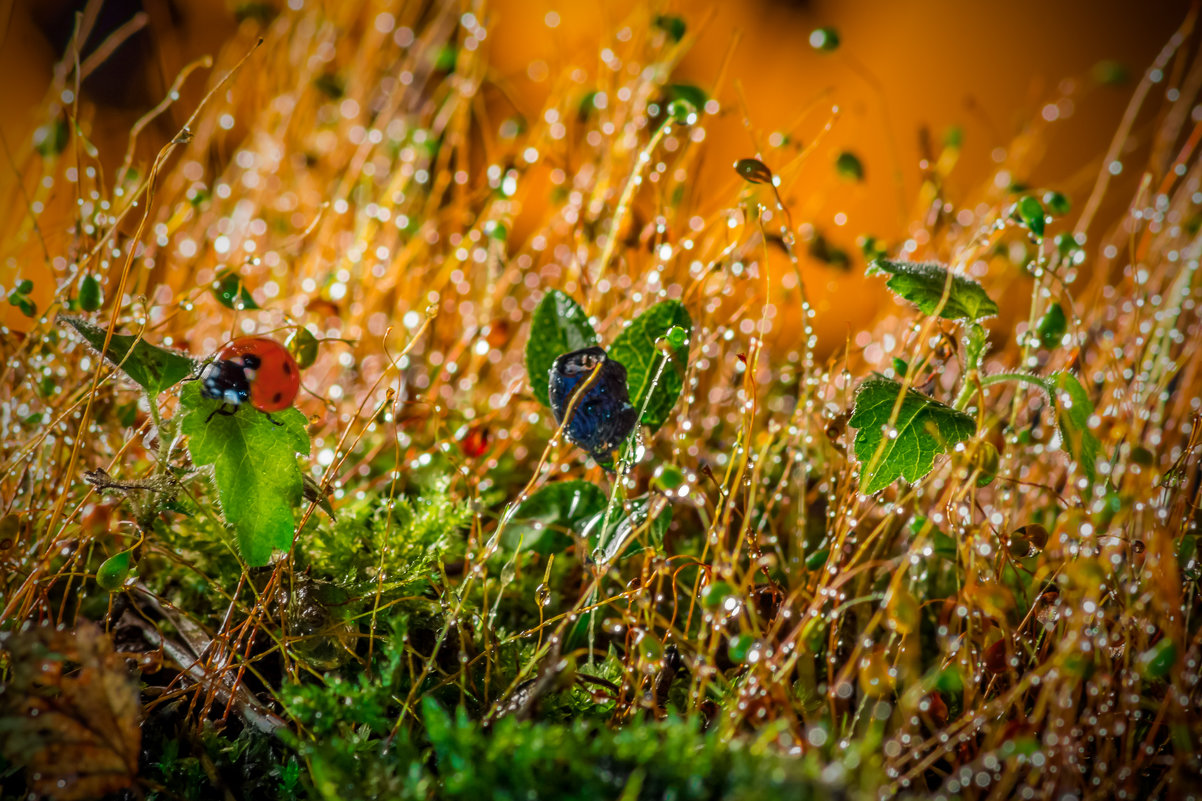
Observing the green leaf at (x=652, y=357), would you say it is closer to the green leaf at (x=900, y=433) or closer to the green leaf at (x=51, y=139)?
the green leaf at (x=900, y=433)

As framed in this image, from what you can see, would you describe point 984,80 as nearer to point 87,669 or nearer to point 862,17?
point 862,17

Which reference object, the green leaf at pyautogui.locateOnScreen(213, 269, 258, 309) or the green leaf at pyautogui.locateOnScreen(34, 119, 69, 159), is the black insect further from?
the green leaf at pyautogui.locateOnScreen(34, 119, 69, 159)

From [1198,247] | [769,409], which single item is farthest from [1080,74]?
[769,409]

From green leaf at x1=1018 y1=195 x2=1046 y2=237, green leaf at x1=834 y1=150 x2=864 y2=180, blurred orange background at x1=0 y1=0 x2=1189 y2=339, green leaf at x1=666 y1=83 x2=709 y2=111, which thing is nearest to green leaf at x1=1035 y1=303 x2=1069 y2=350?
green leaf at x1=1018 y1=195 x2=1046 y2=237

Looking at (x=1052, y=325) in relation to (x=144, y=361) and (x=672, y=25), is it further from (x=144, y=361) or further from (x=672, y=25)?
(x=144, y=361)

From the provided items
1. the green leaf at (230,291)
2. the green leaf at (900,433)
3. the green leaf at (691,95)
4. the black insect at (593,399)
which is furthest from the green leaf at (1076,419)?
the green leaf at (230,291)
